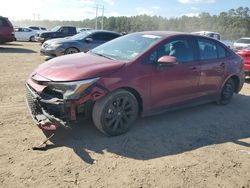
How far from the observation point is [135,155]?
4.30 m

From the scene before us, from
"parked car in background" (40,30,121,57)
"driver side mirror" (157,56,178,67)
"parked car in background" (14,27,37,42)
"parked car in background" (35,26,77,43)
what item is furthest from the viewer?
"parked car in background" (14,27,37,42)

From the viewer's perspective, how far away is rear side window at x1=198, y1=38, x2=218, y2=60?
623 cm

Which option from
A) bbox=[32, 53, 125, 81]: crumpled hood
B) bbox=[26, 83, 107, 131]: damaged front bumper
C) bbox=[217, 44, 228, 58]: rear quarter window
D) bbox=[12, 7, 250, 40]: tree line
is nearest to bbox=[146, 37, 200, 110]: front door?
bbox=[32, 53, 125, 81]: crumpled hood

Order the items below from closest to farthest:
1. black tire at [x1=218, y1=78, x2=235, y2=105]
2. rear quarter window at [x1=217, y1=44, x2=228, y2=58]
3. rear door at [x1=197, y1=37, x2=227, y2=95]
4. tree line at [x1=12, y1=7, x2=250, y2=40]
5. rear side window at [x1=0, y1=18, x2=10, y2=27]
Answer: rear door at [x1=197, y1=37, x2=227, y2=95] < rear quarter window at [x1=217, y1=44, x2=228, y2=58] < black tire at [x1=218, y1=78, x2=235, y2=105] < rear side window at [x1=0, y1=18, x2=10, y2=27] < tree line at [x1=12, y1=7, x2=250, y2=40]

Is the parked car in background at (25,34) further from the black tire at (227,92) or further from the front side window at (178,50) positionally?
the front side window at (178,50)


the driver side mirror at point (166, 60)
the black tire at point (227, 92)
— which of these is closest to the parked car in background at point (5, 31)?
the black tire at point (227, 92)

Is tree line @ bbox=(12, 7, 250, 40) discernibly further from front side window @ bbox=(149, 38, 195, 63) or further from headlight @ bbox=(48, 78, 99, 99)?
headlight @ bbox=(48, 78, 99, 99)

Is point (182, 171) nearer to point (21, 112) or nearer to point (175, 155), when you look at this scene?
point (175, 155)

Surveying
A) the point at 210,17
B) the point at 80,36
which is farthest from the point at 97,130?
the point at 210,17

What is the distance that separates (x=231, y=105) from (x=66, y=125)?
452 centimetres

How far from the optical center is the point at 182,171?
3.98m

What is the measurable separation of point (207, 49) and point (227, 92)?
1307 mm

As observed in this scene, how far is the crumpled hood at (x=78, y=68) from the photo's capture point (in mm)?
4449

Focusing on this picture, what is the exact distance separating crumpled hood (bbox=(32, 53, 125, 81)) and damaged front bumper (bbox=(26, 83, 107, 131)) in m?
0.26
